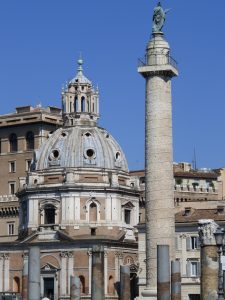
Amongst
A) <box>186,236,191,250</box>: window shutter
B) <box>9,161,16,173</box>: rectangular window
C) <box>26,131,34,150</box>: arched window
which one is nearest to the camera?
<box>186,236,191,250</box>: window shutter

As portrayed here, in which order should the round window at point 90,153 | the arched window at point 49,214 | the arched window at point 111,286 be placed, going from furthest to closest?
the round window at point 90,153, the arched window at point 49,214, the arched window at point 111,286

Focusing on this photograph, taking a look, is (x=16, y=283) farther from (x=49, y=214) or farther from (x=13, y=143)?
(x=13, y=143)

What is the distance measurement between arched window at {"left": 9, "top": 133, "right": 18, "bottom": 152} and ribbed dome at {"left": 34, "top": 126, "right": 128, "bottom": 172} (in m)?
12.0

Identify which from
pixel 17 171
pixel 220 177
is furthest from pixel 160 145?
pixel 17 171

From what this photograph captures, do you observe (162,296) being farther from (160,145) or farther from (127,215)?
(127,215)

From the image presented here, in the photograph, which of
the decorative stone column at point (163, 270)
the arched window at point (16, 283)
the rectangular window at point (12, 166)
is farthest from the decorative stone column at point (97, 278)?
the rectangular window at point (12, 166)

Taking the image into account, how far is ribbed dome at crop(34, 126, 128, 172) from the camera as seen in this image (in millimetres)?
76000

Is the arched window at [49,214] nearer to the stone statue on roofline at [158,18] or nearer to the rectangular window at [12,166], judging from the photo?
the rectangular window at [12,166]

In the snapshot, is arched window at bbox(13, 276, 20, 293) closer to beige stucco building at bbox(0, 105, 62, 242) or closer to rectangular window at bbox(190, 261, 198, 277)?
beige stucco building at bbox(0, 105, 62, 242)

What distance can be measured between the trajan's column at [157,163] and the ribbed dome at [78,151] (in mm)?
25949

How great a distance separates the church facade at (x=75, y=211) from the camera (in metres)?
73.4

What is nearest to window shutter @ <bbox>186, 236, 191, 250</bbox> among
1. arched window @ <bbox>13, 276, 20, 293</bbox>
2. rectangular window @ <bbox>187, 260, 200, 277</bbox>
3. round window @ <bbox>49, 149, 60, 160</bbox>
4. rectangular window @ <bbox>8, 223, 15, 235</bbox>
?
rectangular window @ <bbox>187, 260, 200, 277</bbox>

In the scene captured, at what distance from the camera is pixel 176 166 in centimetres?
9150

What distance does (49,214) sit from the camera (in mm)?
75375
